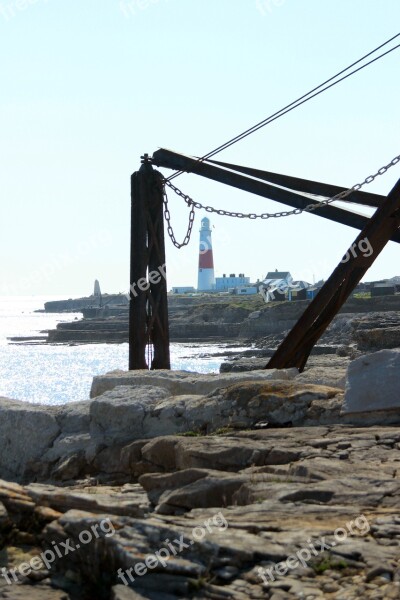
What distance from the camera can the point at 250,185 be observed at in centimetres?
945

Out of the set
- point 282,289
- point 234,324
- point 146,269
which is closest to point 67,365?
point 234,324

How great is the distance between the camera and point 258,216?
911cm

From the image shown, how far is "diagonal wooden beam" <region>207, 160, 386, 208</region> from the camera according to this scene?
29.8 feet

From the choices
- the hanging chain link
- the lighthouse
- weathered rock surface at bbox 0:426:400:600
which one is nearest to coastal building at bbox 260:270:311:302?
the lighthouse

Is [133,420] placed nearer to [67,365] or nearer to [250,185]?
[250,185]

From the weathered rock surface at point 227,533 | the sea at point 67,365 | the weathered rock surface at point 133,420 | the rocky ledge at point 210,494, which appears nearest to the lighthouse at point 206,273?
the sea at point 67,365

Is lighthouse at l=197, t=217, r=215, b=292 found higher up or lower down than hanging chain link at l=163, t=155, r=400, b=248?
higher up

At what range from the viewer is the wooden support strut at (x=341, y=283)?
305 inches

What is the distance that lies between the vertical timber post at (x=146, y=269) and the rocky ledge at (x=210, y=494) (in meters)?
2.59

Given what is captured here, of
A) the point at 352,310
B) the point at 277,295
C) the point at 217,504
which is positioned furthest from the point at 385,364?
the point at 277,295

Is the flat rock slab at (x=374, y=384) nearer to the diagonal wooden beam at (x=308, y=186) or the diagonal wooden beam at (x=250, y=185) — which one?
the diagonal wooden beam at (x=250, y=185)

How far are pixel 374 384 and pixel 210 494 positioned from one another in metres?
1.91

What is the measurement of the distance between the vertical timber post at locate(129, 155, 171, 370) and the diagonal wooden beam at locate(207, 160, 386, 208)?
778mm

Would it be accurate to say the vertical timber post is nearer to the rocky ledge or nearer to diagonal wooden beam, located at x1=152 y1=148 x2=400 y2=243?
diagonal wooden beam, located at x1=152 y1=148 x2=400 y2=243
